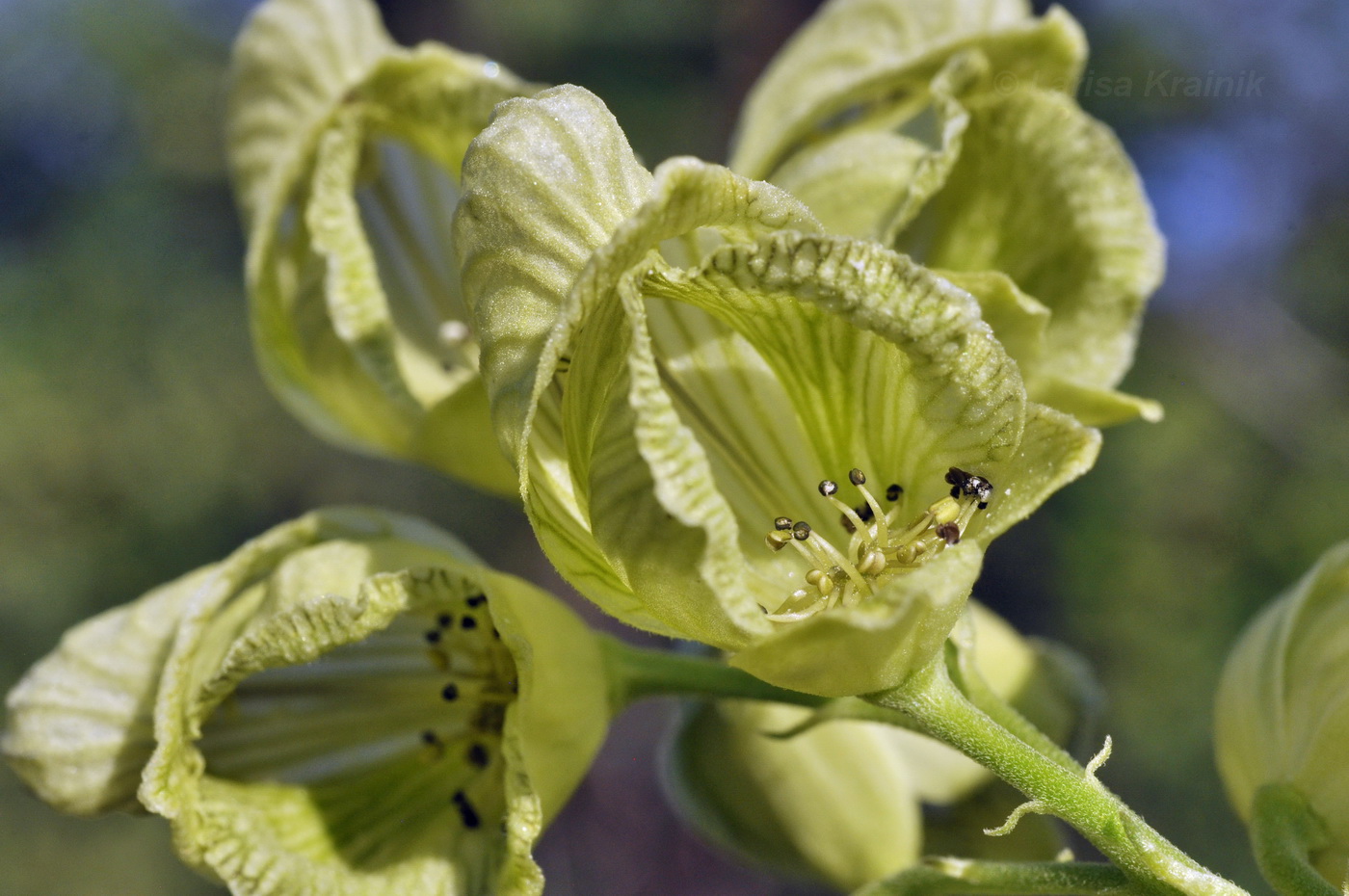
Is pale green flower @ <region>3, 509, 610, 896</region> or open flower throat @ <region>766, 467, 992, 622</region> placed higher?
open flower throat @ <region>766, 467, 992, 622</region>

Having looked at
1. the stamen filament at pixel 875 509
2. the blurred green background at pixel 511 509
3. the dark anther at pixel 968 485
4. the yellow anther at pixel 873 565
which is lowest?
the blurred green background at pixel 511 509

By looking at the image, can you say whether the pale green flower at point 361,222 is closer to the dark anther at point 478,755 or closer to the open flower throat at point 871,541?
the dark anther at point 478,755

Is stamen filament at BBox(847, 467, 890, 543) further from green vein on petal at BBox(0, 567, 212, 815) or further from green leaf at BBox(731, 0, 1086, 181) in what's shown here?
green vein on petal at BBox(0, 567, 212, 815)

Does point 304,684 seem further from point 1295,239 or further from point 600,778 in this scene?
point 1295,239

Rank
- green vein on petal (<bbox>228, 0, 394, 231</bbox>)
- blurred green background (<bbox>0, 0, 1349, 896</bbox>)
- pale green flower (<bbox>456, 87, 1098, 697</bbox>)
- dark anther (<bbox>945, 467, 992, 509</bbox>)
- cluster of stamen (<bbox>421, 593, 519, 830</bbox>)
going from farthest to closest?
blurred green background (<bbox>0, 0, 1349, 896</bbox>) < green vein on petal (<bbox>228, 0, 394, 231</bbox>) < cluster of stamen (<bbox>421, 593, 519, 830</bbox>) < dark anther (<bbox>945, 467, 992, 509</bbox>) < pale green flower (<bbox>456, 87, 1098, 697</bbox>)

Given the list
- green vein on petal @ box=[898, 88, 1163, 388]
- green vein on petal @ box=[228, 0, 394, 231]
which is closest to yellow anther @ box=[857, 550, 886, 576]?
green vein on petal @ box=[898, 88, 1163, 388]

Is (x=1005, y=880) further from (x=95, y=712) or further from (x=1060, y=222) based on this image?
(x=95, y=712)

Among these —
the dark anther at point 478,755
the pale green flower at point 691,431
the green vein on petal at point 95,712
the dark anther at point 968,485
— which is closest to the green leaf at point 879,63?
the pale green flower at point 691,431
